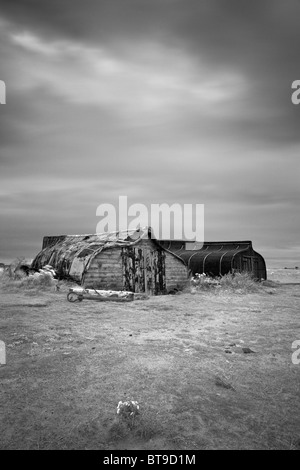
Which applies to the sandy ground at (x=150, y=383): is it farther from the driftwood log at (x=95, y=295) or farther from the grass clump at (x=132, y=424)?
the driftwood log at (x=95, y=295)

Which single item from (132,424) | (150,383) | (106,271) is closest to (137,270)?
(106,271)

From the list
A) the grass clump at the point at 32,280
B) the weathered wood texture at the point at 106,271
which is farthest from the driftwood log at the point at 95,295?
the grass clump at the point at 32,280

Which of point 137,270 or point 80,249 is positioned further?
point 80,249

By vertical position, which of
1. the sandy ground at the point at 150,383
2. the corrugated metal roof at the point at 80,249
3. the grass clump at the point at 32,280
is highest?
the corrugated metal roof at the point at 80,249

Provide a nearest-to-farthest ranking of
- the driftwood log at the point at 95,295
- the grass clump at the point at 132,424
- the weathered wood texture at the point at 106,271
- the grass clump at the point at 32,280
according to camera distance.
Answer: the grass clump at the point at 132,424, the driftwood log at the point at 95,295, the weathered wood texture at the point at 106,271, the grass clump at the point at 32,280

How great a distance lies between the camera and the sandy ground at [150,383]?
3352mm

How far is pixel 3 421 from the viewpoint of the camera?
3551mm

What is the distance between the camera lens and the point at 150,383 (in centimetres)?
457

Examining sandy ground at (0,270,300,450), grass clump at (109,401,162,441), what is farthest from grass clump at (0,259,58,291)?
grass clump at (109,401,162,441)

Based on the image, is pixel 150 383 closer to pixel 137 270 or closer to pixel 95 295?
Answer: pixel 95 295

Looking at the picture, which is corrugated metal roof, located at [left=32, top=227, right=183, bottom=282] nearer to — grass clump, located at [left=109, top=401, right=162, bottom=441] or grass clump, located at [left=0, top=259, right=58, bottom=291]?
grass clump, located at [left=0, top=259, right=58, bottom=291]
